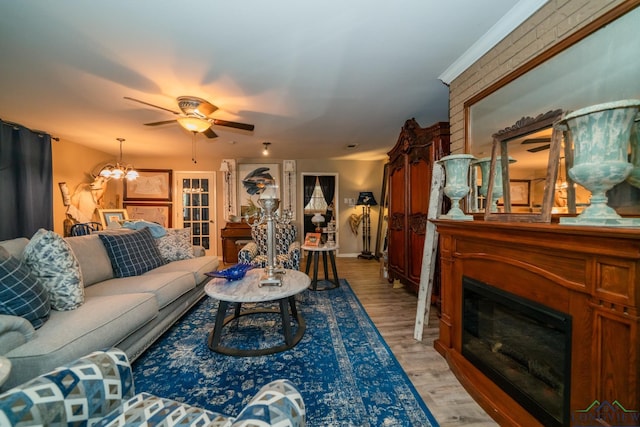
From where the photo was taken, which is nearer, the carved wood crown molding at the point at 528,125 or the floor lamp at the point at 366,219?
the carved wood crown molding at the point at 528,125

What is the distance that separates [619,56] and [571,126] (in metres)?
0.34

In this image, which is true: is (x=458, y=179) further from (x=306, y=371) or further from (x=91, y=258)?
(x=91, y=258)

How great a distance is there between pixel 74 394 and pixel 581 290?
191 cm

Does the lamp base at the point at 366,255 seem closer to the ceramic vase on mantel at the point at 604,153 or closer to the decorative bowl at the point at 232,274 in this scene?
the decorative bowl at the point at 232,274

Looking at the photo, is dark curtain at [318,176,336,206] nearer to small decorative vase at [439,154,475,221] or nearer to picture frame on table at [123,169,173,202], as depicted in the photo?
picture frame on table at [123,169,173,202]

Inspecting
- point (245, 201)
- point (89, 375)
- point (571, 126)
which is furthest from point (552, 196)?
point (245, 201)

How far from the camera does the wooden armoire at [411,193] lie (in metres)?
2.69

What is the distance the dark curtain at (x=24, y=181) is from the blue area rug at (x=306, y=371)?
3.12 meters

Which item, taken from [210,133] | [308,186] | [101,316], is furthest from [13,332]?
[308,186]

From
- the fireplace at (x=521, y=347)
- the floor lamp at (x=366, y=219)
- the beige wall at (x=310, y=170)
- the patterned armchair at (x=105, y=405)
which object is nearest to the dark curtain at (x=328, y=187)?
the beige wall at (x=310, y=170)

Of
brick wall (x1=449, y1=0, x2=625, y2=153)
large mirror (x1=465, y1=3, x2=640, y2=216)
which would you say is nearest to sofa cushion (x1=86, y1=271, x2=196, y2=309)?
large mirror (x1=465, y1=3, x2=640, y2=216)

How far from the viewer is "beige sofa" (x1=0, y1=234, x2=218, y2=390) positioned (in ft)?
3.81

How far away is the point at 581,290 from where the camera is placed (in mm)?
1047

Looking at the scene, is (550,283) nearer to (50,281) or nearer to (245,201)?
(50,281)
